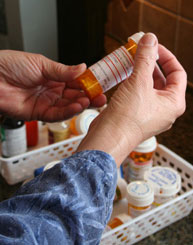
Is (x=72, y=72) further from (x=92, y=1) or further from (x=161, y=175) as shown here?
(x=92, y=1)

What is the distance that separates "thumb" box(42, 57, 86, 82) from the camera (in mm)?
602

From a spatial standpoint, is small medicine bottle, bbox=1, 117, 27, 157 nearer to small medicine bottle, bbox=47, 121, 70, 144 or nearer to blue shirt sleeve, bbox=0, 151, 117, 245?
small medicine bottle, bbox=47, 121, 70, 144

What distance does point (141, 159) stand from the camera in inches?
29.9

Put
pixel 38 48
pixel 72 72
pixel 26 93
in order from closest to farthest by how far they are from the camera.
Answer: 1. pixel 72 72
2. pixel 26 93
3. pixel 38 48

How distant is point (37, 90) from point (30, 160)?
0.53ft

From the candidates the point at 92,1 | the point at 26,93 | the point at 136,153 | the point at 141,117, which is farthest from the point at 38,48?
the point at 141,117

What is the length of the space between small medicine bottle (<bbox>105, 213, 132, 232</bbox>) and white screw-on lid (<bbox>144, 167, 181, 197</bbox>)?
0.08m

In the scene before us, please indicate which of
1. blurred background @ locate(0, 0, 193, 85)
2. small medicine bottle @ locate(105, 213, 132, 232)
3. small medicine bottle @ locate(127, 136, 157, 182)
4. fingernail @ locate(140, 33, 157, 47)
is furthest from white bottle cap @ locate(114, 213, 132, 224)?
blurred background @ locate(0, 0, 193, 85)

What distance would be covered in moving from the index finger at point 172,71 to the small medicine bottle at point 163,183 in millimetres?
216

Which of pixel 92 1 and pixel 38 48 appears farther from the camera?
pixel 38 48

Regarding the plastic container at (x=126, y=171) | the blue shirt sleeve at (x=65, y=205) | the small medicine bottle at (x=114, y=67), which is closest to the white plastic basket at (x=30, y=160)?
the plastic container at (x=126, y=171)

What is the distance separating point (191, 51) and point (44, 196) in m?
0.44

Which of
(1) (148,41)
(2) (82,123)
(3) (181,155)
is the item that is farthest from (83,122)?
(1) (148,41)

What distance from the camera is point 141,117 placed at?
47 cm
